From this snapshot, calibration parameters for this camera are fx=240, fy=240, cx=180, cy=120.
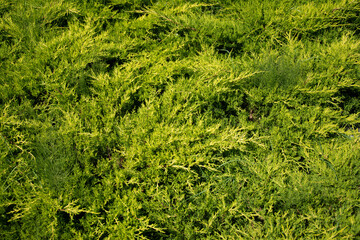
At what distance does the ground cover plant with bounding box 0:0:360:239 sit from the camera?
1.49 meters

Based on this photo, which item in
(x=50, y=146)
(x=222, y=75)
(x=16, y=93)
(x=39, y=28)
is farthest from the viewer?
(x=39, y=28)

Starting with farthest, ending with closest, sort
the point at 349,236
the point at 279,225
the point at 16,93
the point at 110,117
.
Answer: the point at 16,93, the point at 110,117, the point at 279,225, the point at 349,236

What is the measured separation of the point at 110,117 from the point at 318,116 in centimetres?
166

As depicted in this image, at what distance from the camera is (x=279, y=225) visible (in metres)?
1.50

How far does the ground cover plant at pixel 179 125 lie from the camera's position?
4.89 feet

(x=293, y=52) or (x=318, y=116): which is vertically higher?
(x=293, y=52)

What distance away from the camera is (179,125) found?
Answer: 1.85 metres

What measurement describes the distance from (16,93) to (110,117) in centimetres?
83

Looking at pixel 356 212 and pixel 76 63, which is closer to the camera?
pixel 356 212

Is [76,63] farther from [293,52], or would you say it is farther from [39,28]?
[293,52]

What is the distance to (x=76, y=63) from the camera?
6.64 ft

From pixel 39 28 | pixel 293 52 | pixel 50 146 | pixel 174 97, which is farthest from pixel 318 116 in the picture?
pixel 39 28

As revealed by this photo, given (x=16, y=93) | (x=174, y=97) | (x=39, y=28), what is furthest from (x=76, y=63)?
(x=174, y=97)

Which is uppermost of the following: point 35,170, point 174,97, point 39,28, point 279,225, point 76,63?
point 39,28
